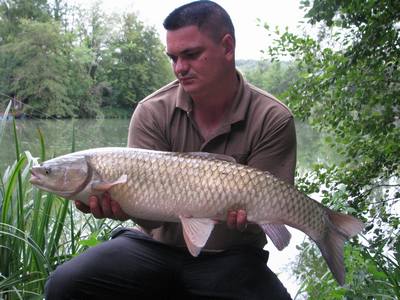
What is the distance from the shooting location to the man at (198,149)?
1776 millimetres

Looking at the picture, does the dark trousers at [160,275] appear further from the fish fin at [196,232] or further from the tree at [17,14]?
the tree at [17,14]

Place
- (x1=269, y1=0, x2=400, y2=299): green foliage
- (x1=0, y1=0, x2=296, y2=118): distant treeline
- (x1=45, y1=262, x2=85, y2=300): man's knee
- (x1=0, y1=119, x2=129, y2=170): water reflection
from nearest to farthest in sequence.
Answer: (x1=45, y1=262, x2=85, y2=300): man's knee < (x1=269, y1=0, x2=400, y2=299): green foliage < (x1=0, y1=119, x2=129, y2=170): water reflection < (x1=0, y1=0, x2=296, y2=118): distant treeline

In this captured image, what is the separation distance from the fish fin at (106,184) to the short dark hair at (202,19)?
0.60 metres

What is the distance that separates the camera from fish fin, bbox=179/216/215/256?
64.7 inches

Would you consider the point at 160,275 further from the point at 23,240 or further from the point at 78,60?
the point at 78,60

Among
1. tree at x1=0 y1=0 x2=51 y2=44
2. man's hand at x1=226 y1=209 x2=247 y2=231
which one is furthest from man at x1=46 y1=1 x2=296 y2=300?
tree at x1=0 y1=0 x2=51 y2=44

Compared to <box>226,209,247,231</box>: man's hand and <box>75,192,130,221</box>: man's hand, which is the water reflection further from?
<box>226,209,247,231</box>: man's hand

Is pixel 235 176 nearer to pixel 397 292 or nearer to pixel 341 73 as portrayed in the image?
pixel 397 292

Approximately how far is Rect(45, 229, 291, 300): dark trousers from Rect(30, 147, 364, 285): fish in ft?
0.60

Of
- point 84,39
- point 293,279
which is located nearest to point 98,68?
point 84,39

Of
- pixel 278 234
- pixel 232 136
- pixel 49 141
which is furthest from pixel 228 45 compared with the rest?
pixel 49 141

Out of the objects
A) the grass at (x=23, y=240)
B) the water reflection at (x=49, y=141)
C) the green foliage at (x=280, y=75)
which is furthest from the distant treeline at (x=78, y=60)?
the grass at (x=23, y=240)

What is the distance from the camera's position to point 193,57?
1.91m

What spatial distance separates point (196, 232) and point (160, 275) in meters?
0.28
